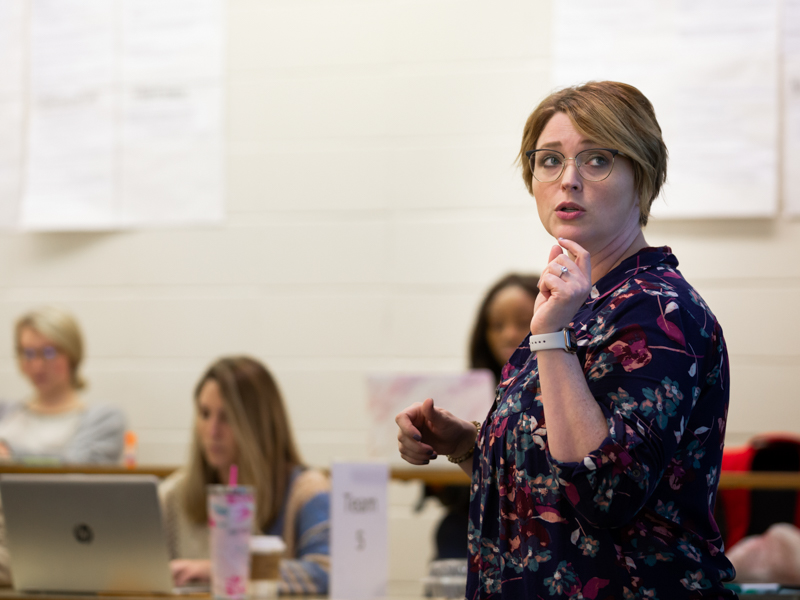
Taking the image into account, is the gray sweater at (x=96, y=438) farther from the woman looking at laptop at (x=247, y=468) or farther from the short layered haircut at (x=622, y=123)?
the short layered haircut at (x=622, y=123)

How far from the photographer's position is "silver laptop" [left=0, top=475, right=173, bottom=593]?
5.25 feet

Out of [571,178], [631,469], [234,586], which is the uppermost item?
[571,178]

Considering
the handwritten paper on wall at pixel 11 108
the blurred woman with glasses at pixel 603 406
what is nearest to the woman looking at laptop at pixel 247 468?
the blurred woman with glasses at pixel 603 406

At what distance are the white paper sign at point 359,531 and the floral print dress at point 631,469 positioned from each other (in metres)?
0.80

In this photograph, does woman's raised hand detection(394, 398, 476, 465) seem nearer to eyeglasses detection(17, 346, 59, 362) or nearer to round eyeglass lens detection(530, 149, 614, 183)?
round eyeglass lens detection(530, 149, 614, 183)

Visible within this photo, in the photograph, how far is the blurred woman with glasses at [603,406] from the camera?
775 millimetres

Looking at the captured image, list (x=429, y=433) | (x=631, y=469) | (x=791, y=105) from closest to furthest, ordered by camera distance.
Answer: (x=631, y=469) < (x=429, y=433) < (x=791, y=105)

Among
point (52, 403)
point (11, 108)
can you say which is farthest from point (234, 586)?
point (11, 108)

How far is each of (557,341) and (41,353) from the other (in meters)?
2.72

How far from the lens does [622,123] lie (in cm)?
89

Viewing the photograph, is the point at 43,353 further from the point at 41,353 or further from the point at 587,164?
the point at 587,164

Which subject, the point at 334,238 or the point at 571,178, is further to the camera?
the point at 334,238

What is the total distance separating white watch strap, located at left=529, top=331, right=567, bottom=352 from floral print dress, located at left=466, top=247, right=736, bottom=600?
0.05 metres

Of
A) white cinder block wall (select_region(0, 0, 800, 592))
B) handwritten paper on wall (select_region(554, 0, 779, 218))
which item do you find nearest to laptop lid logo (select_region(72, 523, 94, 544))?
white cinder block wall (select_region(0, 0, 800, 592))
